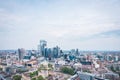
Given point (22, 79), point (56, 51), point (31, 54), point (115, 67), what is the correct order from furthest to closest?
point (31, 54), point (56, 51), point (115, 67), point (22, 79)

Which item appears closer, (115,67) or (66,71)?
(66,71)

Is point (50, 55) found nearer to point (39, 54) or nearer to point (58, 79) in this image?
point (39, 54)

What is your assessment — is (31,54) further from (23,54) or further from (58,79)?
(58,79)

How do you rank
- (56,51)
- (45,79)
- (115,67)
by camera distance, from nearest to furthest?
(45,79)
(115,67)
(56,51)

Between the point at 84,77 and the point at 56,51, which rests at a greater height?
the point at 56,51

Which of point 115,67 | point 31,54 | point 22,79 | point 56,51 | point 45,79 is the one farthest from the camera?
point 31,54

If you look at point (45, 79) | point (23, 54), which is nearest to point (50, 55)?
point (23, 54)

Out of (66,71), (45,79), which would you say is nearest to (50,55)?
(66,71)

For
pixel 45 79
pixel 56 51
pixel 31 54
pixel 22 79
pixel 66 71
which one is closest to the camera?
pixel 22 79

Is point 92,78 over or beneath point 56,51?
beneath
